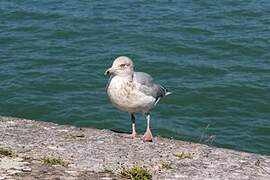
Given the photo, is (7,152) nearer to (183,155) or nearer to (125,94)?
(125,94)

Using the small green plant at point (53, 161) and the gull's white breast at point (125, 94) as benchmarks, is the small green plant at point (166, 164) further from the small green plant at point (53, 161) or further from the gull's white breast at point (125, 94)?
the gull's white breast at point (125, 94)

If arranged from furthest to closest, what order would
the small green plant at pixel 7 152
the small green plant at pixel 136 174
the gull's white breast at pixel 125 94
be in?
the gull's white breast at pixel 125 94
the small green plant at pixel 7 152
the small green plant at pixel 136 174

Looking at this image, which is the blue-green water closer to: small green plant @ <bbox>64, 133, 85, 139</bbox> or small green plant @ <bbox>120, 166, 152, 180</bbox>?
small green plant @ <bbox>64, 133, 85, 139</bbox>

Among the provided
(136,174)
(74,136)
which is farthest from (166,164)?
(74,136)

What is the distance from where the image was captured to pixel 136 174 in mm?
9234

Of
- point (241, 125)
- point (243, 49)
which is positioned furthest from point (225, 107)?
point (243, 49)

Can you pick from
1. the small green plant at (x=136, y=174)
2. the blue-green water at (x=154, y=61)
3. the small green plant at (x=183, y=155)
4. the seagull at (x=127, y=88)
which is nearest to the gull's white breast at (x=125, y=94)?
the seagull at (x=127, y=88)

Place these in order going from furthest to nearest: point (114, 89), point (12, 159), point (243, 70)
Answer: point (243, 70) < point (114, 89) < point (12, 159)

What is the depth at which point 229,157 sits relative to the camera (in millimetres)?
10805

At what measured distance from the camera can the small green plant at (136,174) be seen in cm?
917

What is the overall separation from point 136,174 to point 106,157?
1.14 metres

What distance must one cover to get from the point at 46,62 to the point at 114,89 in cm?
1028

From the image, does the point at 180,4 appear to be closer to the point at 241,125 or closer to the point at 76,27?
the point at 76,27

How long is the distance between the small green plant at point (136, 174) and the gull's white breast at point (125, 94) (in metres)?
2.30
